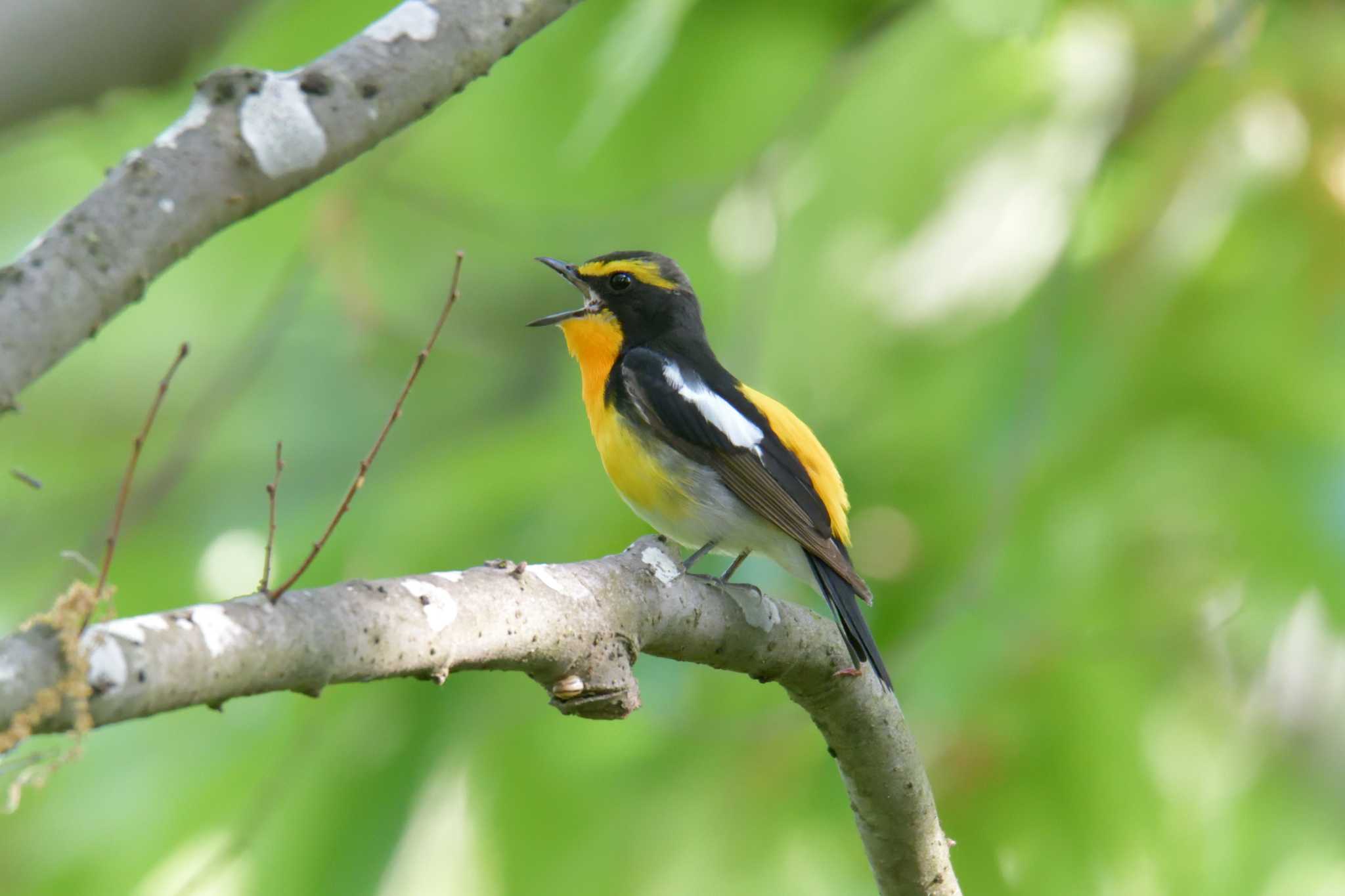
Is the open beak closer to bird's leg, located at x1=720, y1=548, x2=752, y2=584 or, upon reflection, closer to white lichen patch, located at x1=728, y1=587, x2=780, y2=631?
bird's leg, located at x1=720, y1=548, x2=752, y2=584

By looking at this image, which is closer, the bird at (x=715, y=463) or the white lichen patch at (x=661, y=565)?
the white lichen patch at (x=661, y=565)

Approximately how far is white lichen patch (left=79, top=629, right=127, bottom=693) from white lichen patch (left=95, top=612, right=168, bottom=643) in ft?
0.07

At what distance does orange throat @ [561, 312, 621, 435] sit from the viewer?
4.53 m

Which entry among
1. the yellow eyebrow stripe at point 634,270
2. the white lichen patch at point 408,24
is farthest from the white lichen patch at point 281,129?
the yellow eyebrow stripe at point 634,270

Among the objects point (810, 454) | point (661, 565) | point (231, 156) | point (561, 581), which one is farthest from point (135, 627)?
point (810, 454)

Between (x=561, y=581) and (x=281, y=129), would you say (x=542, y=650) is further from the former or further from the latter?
(x=281, y=129)

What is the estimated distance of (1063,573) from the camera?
4754mm

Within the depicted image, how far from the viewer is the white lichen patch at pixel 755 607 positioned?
3.12m

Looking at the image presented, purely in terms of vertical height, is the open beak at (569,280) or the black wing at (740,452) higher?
the open beak at (569,280)

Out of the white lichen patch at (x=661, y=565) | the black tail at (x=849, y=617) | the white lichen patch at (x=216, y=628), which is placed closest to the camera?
the white lichen patch at (x=216, y=628)

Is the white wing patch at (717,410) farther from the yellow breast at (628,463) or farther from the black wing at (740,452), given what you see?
the yellow breast at (628,463)

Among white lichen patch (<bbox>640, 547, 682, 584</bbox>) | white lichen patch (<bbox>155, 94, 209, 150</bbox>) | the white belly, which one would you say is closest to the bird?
the white belly

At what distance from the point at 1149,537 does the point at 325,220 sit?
3.54m

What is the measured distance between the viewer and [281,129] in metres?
2.16
